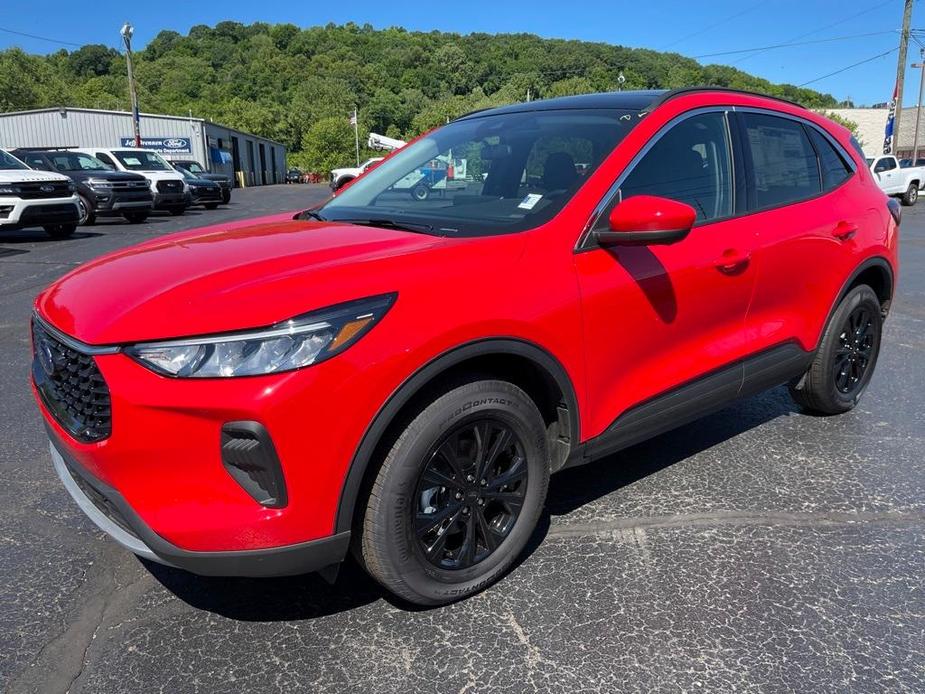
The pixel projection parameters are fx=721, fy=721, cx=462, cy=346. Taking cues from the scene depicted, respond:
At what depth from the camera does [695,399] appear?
301 cm

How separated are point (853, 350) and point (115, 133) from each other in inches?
1930

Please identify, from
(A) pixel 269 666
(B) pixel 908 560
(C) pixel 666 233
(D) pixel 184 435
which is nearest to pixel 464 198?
(C) pixel 666 233

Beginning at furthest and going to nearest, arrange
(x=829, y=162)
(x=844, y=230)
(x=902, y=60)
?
1. (x=902, y=60)
2. (x=829, y=162)
3. (x=844, y=230)

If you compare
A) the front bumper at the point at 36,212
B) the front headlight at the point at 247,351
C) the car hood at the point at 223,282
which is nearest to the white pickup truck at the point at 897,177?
the front bumper at the point at 36,212

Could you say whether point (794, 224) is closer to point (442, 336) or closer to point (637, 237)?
point (637, 237)

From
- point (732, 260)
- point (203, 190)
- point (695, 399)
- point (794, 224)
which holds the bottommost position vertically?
point (203, 190)

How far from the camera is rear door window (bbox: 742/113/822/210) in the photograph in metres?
3.30

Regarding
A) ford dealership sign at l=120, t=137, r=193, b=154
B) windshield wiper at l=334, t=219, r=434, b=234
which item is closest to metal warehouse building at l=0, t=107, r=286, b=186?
ford dealership sign at l=120, t=137, r=193, b=154

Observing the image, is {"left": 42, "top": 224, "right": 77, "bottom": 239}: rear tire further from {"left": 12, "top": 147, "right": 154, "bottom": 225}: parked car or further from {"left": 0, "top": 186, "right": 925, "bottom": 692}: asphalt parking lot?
{"left": 0, "top": 186, "right": 925, "bottom": 692}: asphalt parking lot

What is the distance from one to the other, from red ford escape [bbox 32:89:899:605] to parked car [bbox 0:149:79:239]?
11137mm

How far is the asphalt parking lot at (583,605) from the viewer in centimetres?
209

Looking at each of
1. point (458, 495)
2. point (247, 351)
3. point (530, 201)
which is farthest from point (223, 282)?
point (530, 201)

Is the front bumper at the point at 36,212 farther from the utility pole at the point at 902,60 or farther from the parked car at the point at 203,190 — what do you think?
the utility pole at the point at 902,60

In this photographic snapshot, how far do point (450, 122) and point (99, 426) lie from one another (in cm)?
255
